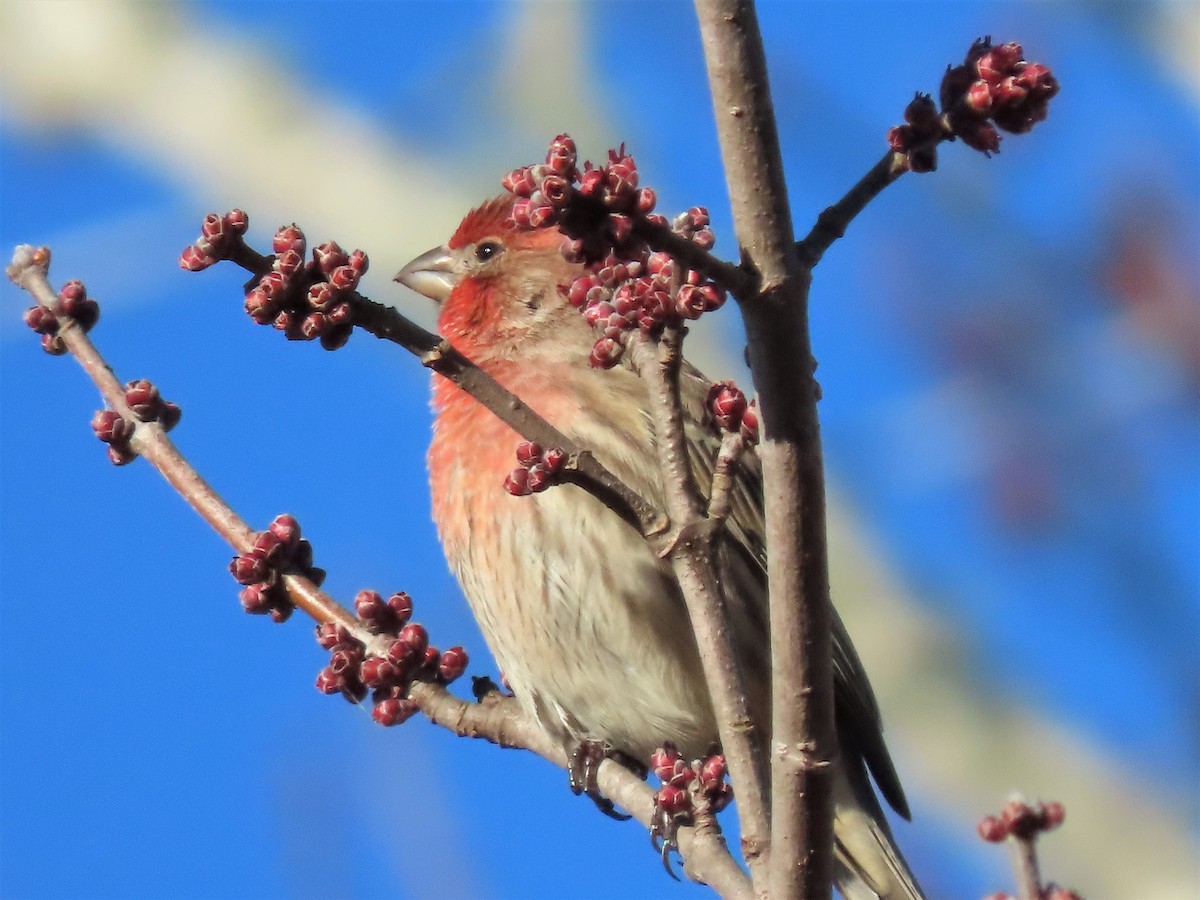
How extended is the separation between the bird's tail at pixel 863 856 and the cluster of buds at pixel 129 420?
2479 mm

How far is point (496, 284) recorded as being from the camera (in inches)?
243

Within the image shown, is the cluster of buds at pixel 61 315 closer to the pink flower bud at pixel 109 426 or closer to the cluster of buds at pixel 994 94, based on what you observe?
the pink flower bud at pixel 109 426

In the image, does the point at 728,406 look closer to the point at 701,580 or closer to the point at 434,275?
the point at 701,580

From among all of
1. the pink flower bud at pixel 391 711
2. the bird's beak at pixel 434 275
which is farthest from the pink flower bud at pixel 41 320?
the bird's beak at pixel 434 275

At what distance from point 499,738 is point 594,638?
0.62 meters

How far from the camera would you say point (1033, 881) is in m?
2.78

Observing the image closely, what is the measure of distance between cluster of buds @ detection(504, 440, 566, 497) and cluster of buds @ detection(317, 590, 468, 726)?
132 centimetres

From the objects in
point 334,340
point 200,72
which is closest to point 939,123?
point 334,340

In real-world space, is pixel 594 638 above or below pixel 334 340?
above

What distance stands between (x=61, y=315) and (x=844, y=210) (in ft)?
6.87

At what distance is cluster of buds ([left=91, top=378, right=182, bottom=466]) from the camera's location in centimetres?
395

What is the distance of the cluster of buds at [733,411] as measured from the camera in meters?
3.06

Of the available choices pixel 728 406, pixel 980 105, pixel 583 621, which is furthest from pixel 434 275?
pixel 980 105

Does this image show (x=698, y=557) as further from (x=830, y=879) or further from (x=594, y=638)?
(x=594, y=638)
